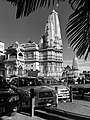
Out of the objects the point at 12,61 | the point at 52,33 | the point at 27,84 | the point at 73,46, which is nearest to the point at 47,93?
the point at 27,84

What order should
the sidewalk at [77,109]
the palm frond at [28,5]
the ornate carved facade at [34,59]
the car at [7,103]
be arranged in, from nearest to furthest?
the palm frond at [28,5]
the car at [7,103]
the sidewalk at [77,109]
the ornate carved facade at [34,59]

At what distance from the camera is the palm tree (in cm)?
131

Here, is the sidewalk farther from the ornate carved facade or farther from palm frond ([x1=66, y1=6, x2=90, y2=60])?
the ornate carved facade

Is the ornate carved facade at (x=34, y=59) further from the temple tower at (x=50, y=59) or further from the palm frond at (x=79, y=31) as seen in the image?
the palm frond at (x=79, y=31)

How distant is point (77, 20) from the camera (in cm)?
160

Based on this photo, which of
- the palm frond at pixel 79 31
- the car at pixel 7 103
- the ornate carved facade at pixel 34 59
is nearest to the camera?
the palm frond at pixel 79 31

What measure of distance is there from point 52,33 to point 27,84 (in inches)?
2869

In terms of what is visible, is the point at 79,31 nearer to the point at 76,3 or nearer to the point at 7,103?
the point at 76,3

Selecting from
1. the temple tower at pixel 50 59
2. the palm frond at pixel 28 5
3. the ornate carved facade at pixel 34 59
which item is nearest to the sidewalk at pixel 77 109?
the palm frond at pixel 28 5

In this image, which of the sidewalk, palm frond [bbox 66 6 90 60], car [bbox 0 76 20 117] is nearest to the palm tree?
palm frond [bbox 66 6 90 60]

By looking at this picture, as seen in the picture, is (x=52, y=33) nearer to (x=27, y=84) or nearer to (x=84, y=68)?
(x=84, y=68)


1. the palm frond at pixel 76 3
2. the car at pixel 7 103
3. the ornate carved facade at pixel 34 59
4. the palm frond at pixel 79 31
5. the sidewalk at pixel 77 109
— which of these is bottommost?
the sidewalk at pixel 77 109

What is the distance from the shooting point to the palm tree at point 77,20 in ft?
4.30

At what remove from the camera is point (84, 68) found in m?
75.1
